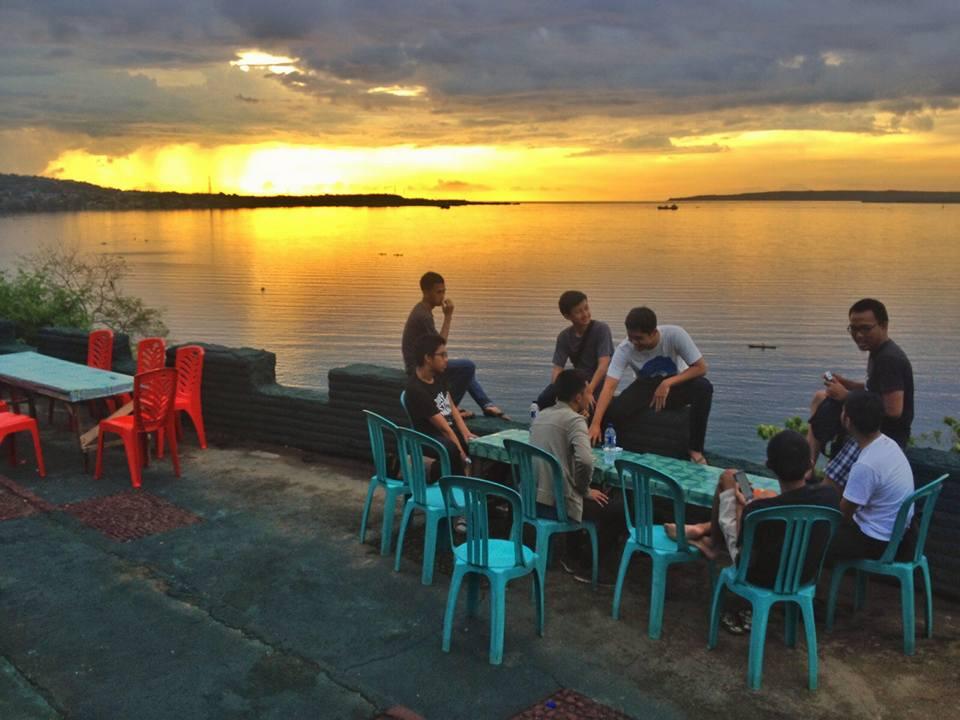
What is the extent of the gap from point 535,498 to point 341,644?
1.42 meters

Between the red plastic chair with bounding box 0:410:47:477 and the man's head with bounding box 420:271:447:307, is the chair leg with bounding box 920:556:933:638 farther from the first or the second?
the red plastic chair with bounding box 0:410:47:477

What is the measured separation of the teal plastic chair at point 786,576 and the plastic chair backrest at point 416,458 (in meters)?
1.92

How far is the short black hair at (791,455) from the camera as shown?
14.3ft

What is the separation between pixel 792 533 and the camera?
4.33 meters

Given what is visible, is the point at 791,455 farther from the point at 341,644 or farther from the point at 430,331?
the point at 430,331

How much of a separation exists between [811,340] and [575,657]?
30.2 m

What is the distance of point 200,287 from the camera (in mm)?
51438

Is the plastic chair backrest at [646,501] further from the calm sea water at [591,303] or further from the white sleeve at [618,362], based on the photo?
the calm sea water at [591,303]

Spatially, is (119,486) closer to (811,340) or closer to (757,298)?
(811,340)

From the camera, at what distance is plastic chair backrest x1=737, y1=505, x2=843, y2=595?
169 inches

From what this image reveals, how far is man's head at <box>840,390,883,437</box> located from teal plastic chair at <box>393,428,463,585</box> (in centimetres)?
230

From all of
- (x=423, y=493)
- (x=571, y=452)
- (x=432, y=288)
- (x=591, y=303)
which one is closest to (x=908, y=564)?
(x=571, y=452)

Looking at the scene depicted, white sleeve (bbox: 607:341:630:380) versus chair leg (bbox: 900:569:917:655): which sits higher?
white sleeve (bbox: 607:341:630:380)

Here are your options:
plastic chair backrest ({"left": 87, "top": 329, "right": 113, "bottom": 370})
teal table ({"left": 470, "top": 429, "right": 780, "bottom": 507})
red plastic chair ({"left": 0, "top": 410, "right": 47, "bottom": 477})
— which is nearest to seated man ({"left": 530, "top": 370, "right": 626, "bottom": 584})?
teal table ({"left": 470, "top": 429, "right": 780, "bottom": 507})
